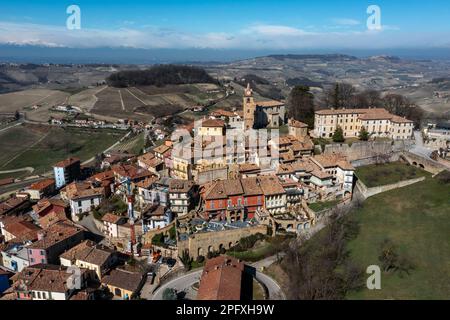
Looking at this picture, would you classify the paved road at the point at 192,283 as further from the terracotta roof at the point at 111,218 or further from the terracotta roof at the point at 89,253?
the terracotta roof at the point at 111,218

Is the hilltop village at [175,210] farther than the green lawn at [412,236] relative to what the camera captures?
Yes

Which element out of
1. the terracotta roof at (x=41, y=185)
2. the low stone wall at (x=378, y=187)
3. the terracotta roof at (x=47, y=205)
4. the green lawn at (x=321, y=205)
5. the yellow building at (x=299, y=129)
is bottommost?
the terracotta roof at (x=47, y=205)

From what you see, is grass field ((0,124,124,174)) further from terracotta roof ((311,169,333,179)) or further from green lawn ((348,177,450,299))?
green lawn ((348,177,450,299))

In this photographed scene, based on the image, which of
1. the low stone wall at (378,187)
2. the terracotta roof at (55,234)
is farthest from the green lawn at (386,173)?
the terracotta roof at (55,234)

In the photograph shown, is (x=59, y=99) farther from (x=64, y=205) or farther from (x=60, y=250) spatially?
(x=60, y=250)

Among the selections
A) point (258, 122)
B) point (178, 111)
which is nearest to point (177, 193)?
point (258, 122)
